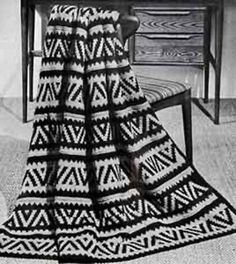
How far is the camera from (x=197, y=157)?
3.20 m

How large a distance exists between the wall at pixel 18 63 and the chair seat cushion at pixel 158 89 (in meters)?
1.28

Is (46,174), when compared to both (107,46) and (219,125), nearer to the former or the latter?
(107,46)

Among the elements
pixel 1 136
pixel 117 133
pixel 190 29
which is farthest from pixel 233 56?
pixel 117 133

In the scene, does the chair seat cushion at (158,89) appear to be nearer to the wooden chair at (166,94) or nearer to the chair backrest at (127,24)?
the wooden chair at (166,94)

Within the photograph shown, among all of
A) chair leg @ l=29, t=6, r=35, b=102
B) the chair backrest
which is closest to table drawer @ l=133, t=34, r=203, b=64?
chair leg @ l=29, t=6, r=35, b=102

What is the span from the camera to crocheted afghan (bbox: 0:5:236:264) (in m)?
2.40

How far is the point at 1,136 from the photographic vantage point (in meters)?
3.49

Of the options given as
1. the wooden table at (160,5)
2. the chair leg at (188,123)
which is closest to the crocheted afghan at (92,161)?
the chair leg at (188,123)

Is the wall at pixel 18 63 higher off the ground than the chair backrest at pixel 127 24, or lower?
lower

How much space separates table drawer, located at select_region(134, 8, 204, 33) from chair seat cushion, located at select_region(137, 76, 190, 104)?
103 centimetres

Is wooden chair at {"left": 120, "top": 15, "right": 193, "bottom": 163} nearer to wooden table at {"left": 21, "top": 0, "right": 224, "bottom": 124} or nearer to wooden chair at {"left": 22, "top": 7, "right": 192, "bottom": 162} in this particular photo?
wooden chair at {"left": 22, "top": 7, "right": 192, "bottom": 162}

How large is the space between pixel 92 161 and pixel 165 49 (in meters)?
1.58

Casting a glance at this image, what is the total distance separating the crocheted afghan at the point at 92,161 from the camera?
2396 millimetres

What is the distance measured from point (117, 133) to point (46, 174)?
291mm
